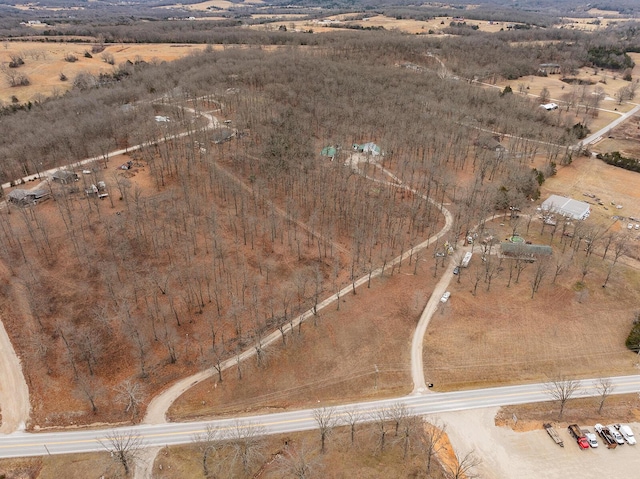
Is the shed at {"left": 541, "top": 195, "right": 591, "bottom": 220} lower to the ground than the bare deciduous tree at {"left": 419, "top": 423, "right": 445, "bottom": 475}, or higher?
higher

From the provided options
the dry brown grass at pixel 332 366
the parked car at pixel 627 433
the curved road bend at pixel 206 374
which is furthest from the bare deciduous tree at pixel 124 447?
the parked car at pixel 627 433

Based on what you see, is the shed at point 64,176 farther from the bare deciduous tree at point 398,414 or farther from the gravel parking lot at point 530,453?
the gravel parking lot at point 530,453

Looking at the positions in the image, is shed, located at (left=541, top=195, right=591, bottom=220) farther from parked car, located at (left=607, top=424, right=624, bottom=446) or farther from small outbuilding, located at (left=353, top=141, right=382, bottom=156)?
parked car, located at (left=607, top=424, right=624, bottom=446)

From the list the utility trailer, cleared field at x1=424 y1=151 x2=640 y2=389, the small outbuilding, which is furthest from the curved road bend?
the small outbuilding

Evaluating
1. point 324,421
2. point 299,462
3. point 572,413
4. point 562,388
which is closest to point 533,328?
point 572,413

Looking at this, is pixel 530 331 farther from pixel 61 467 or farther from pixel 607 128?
pixel 607 128

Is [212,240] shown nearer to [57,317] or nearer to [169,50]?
[57,317]
